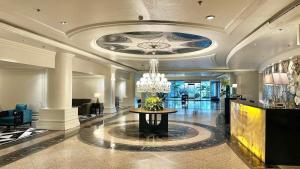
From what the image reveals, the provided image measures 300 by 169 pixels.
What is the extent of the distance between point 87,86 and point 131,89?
198 inches

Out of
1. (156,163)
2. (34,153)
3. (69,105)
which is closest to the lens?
(156,163)

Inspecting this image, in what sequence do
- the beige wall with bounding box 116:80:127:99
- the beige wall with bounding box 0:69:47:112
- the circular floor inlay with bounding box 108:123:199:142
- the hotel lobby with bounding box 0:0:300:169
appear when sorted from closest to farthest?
the hotel lobby with bounding box 0:0:300:169, the circular floor inlay with bounding box 108:123:199:142, the beige wall with bounding box 0:69:47:112, the beige wall with bounding box 116:80:127:99

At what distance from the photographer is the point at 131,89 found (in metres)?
20.2

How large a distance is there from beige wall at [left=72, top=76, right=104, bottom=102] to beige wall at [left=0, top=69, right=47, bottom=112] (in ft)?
12.4

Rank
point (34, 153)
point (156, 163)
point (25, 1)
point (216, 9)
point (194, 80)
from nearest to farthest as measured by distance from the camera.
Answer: point (25, 1)
point (216, 9)
point (156, 163)
point (34, 153)
point (194, 80)

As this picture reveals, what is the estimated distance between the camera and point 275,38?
266 inches

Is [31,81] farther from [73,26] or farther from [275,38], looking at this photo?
[275,38]

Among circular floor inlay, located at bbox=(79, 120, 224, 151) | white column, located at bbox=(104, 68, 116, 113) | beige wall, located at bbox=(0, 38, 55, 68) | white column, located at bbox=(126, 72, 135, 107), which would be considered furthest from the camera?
white column, located at bbox=(126, 72, 135, 107)

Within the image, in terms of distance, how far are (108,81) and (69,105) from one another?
5.36 meters

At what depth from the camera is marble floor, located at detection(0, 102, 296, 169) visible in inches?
197

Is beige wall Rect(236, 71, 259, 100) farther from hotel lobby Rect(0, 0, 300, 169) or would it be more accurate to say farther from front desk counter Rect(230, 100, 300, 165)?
front desk counter Rect(230, 100, 300, 165)

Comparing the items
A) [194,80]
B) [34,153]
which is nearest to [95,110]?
[34,153]

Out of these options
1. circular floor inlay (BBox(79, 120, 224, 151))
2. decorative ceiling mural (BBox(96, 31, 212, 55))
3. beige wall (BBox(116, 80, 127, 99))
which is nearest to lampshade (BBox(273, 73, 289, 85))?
circular floor inlay (BBox(79, 120, 224, 151))

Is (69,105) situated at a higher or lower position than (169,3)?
lower
